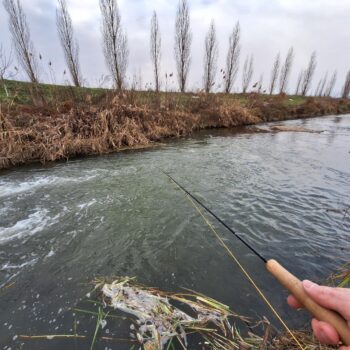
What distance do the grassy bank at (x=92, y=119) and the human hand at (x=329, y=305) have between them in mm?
8965

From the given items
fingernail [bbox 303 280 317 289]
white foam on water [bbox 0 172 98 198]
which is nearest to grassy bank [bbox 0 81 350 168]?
white foam on water [bbox 0 172 98 198]

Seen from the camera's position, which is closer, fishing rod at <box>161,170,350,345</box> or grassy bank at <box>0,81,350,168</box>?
fishing rod at <box>161,170,350,345</box>

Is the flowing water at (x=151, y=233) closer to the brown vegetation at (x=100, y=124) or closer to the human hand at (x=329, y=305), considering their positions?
the brown vegetation at (x=100, y=124)

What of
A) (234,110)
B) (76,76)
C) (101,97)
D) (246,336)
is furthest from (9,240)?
(76,76)

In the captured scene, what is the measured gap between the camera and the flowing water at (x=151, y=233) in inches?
104

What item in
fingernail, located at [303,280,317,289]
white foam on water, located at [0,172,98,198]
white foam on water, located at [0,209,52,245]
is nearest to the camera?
fingernail, located at [303,280,317,289]

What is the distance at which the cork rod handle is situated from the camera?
1018mm

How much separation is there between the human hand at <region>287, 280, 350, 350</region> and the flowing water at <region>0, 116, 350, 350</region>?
1581 millimetres

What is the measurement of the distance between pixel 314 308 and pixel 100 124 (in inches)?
401

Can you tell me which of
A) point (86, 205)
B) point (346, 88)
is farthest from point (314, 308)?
point (346, 88)

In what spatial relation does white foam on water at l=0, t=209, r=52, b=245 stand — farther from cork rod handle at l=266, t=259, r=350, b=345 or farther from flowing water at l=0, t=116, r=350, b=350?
cork rod handle at l=266, t=259, r=350, b=345

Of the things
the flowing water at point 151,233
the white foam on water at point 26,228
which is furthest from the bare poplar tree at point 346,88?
the white foam on water at point 26,228

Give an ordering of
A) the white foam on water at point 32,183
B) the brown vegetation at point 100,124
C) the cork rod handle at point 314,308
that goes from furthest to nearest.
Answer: the brown vegetation at point 100,124 → the white foam on water at point 32,183 → the cork rod handle at point 314,308

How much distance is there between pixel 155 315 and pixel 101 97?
442 inches
